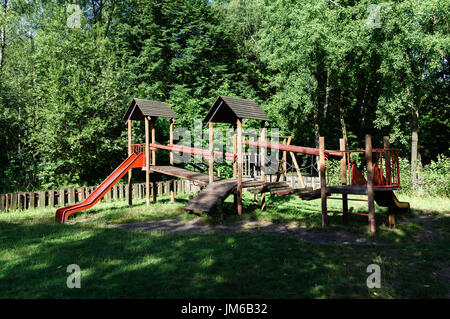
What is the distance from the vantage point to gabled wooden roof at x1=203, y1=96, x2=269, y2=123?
11.2 metres

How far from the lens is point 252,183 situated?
37.4 feet

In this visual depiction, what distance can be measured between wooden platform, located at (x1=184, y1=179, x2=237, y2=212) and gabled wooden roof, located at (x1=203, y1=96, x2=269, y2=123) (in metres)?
2.48

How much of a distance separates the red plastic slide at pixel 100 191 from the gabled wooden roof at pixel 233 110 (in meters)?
4.32

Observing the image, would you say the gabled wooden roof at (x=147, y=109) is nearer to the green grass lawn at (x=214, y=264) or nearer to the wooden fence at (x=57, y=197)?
the wooden fence at (x=57, y=197)

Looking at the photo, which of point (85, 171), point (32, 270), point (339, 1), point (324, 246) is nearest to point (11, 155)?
point (85, 171)

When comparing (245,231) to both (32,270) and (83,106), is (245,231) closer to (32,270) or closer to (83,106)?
(32,270)

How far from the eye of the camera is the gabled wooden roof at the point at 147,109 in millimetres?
14195

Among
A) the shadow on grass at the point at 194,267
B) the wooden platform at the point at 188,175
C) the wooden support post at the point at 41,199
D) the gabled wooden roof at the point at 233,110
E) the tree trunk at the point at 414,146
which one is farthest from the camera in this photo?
the tree trunk at the point at 414,146

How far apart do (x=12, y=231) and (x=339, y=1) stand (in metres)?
24.3

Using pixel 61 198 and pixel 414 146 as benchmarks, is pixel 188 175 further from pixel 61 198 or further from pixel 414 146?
pixel 414 146

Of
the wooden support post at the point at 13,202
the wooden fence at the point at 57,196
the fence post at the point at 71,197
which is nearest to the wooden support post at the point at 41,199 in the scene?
the wooden fence at the point at 57,196

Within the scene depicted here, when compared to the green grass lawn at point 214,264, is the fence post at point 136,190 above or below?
above

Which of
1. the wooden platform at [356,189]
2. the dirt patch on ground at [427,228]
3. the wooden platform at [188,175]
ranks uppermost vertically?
the wooden platform at [188,175]

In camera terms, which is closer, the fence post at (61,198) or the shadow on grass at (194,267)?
the shadow on grass at (194,267)
